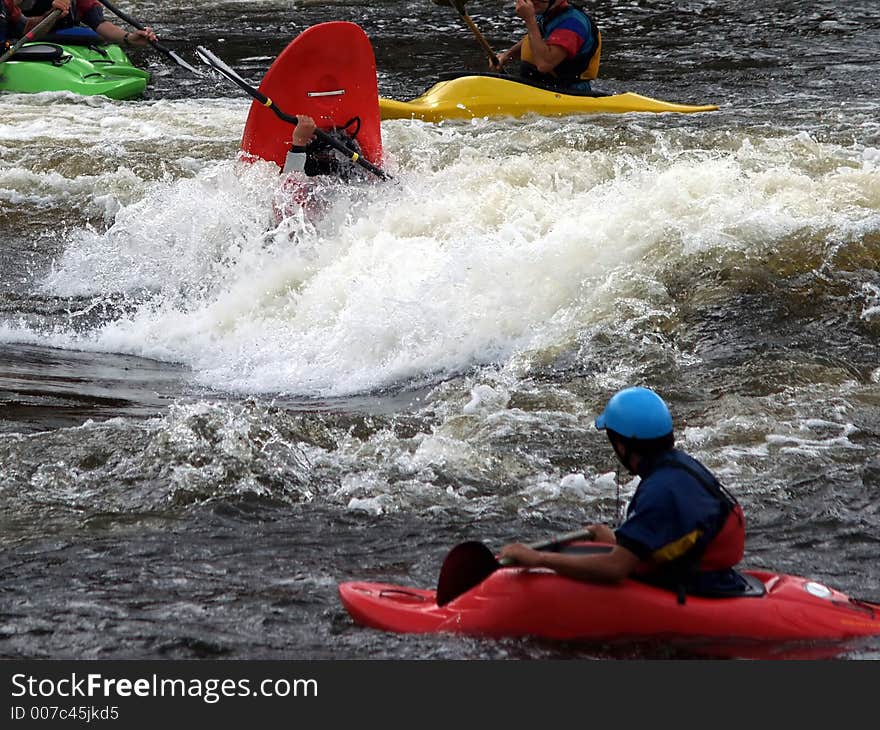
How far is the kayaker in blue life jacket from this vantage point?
141 inches

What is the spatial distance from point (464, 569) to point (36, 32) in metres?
8.50

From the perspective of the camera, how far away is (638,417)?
365 centimetres

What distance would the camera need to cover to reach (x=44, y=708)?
3.44 m

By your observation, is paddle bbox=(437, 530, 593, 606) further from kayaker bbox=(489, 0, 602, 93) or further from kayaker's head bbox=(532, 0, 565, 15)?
kayaker's head bbox=(532, 0, 565, 15)

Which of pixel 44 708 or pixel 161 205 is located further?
pixel 161 205

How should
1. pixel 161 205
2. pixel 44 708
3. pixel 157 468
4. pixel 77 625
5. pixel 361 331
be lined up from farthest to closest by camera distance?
pixel 161 205 → pixel 361 331 → pixel 157 468 → pixel 77 625 → pixel 44 708

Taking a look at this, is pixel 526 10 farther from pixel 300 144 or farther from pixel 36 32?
pixel 36 32

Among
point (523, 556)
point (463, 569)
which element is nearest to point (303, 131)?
point (463, 569)

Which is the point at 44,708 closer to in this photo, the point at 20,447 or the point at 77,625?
the point at 77,625

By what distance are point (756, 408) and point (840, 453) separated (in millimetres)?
479

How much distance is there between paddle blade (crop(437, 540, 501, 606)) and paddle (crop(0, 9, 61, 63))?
26.8 feet

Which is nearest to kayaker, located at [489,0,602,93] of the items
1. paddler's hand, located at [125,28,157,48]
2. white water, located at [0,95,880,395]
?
white water, located at [0,95,880,395]

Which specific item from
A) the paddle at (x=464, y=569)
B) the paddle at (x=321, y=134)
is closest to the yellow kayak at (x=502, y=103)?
the paddle at (x=321, y=134)

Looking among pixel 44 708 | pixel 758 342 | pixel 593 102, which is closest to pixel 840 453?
pixel 758 342
